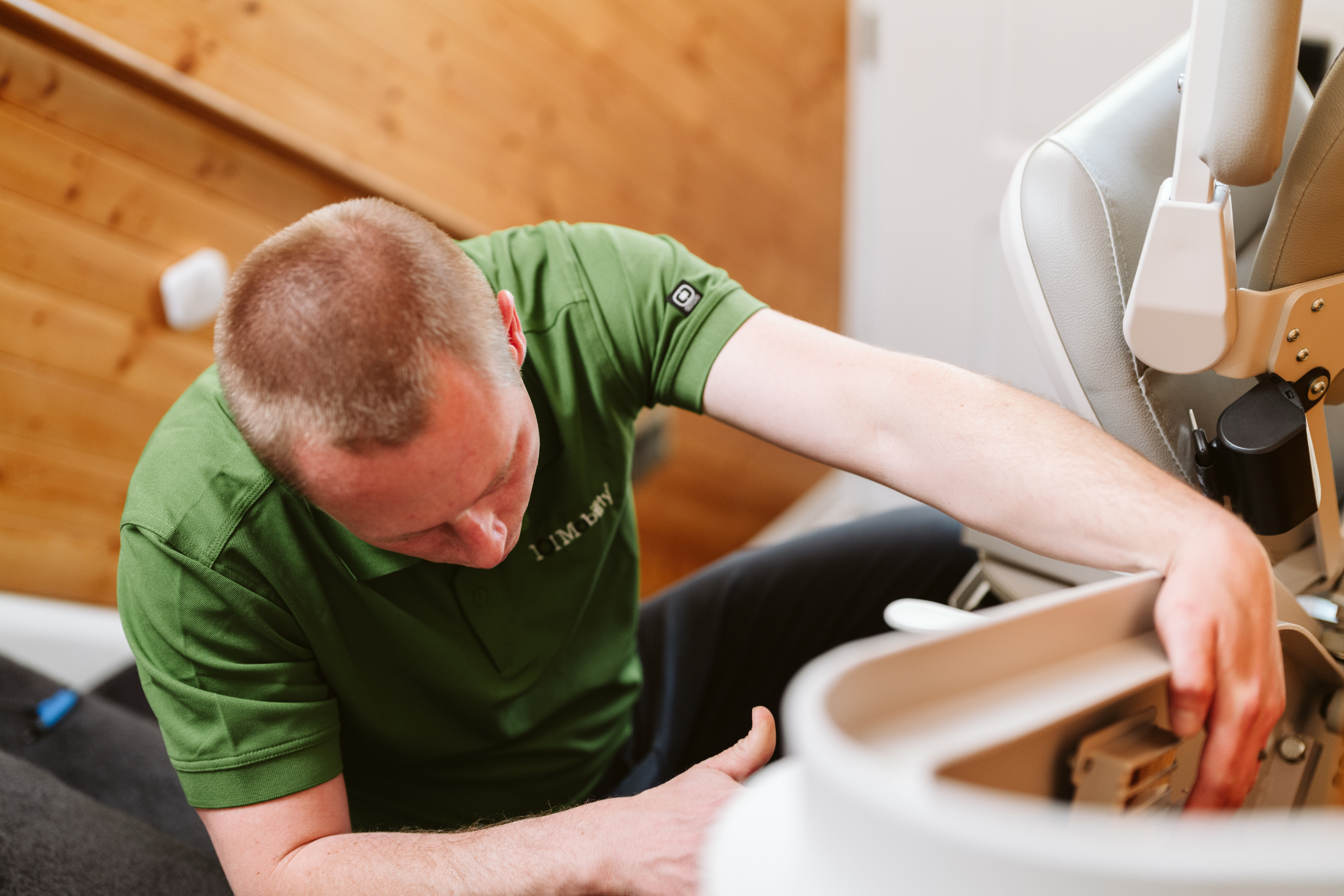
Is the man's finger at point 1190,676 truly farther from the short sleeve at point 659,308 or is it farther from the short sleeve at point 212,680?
the short sleeve at point 212,680

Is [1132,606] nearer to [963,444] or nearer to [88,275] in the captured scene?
[963,444]

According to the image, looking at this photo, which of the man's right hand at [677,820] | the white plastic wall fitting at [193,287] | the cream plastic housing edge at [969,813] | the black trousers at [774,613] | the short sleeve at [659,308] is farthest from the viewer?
the white plastic wall fitting at [193,287]

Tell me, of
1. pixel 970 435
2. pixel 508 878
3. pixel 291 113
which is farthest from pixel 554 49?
pixel 508 878

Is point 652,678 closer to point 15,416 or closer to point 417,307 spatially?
point 417,307

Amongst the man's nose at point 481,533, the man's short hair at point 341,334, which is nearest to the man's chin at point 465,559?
the man's nose at point 481,533

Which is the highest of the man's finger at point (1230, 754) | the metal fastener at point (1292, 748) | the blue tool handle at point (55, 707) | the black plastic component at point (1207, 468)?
the black plastic component at point (1207, 468)

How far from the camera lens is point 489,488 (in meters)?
0.72

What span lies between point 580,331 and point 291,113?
2.68 feet

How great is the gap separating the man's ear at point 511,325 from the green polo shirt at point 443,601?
107 mm

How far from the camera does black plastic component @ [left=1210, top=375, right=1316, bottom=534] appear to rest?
73cm

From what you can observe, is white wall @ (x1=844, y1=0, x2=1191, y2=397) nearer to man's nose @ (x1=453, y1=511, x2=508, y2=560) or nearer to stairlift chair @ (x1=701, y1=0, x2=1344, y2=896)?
stairlift chair @ (x1=701, y1=0, x2=1344, y2=896)

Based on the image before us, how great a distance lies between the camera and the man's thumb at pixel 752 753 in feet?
2.14

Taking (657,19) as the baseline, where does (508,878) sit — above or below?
below

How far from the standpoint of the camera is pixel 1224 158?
2.15ft
